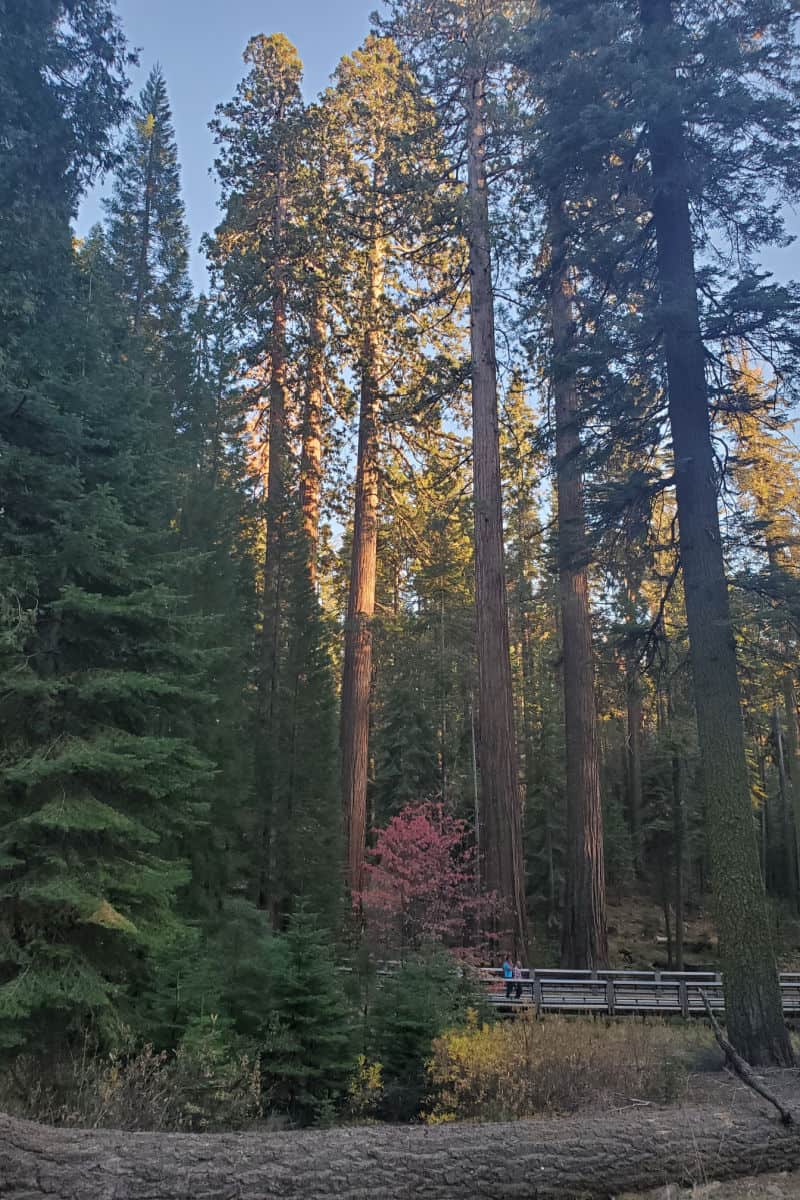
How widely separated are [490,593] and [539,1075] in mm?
8575

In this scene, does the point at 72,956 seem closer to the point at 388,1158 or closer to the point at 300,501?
the point at 388,1158

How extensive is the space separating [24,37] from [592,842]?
15.1m

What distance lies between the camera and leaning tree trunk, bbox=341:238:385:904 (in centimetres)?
1948

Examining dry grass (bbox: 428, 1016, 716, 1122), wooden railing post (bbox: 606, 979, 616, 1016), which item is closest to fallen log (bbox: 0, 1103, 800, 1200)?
dry grass (bbox: 428, 1016, 716, 1122)

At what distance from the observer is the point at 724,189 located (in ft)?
33.4

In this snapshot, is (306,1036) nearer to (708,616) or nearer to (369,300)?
(708,616)

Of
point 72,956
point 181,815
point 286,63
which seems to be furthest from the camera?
point 286,63

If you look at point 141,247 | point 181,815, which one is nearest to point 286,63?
point 141,247

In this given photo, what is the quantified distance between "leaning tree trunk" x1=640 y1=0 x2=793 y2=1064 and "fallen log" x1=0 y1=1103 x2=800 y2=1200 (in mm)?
2480

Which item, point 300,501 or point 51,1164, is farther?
point 300,501

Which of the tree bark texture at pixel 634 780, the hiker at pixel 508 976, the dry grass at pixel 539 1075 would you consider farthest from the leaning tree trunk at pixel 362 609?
the tree bark texture at pixel 634 780

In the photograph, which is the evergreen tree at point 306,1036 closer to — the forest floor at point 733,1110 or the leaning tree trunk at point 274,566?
the forest floor at point 733,1110

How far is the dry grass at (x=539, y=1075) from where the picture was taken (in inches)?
291

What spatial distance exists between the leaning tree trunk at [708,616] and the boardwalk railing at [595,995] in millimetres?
5257
